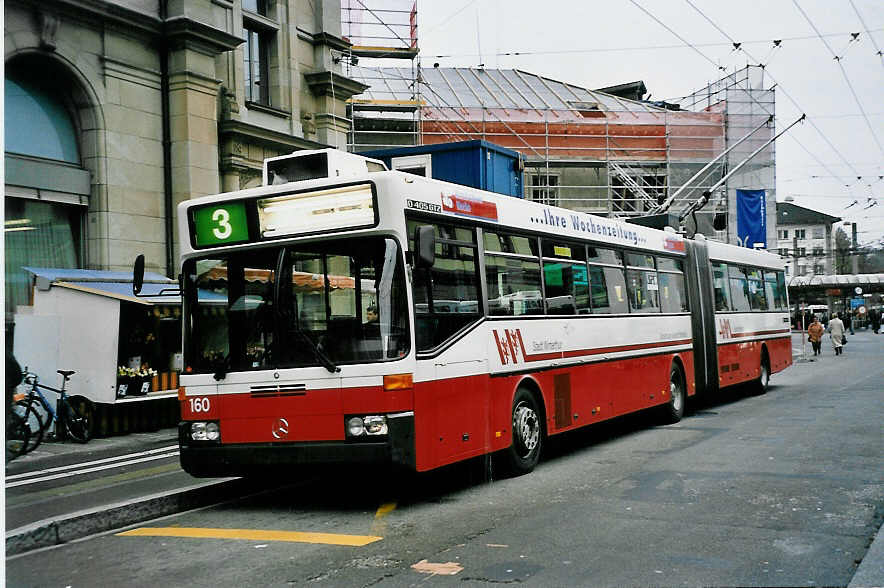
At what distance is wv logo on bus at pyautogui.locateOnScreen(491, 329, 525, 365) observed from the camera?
380 inches

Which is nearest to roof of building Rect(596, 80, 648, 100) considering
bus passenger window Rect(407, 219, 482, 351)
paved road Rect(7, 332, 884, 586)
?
paved road Rect(7, 332, 884, 586)

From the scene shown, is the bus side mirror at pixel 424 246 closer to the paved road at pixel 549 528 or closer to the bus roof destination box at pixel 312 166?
the bus roof destination box at pixel 312 166

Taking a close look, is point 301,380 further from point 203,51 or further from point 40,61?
point 203,51

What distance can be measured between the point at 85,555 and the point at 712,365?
12408 mm

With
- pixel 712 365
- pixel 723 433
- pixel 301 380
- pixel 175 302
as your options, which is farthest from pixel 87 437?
pixel 712 365

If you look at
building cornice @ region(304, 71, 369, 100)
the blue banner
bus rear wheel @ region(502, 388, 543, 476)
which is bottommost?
bus rear wheel @ region(502, 388, 543, 476)

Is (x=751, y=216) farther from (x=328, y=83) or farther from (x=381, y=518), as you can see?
(x=381, y=518)

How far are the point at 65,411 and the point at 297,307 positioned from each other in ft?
27.5

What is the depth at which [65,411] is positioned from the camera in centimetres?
1495

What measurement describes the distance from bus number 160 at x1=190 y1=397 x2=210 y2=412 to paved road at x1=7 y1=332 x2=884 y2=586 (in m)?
0.98

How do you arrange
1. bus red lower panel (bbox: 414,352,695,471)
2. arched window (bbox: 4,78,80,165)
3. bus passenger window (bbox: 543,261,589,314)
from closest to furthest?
bus red lower panel (bbox: 414,352,695,471)
bus passenger window (bbox: 543,261,589,314)
arched window (bbox: 4,78,80,165)

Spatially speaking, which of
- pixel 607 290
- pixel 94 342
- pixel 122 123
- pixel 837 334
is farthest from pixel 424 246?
pixel 837 334

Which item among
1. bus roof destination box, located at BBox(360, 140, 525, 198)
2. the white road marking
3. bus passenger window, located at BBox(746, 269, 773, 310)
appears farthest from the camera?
bus passenger window, located at BBox(746, 269, 773, 310)

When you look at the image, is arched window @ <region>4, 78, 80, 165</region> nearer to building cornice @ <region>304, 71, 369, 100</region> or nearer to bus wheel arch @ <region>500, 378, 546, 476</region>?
building cornice @ <region>304, 71, 369, 100</region>
